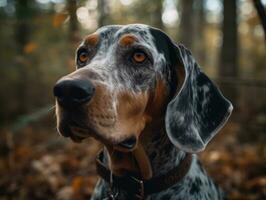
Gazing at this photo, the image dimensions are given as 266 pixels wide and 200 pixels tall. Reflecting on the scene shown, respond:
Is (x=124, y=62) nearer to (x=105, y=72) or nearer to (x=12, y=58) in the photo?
(x=105, y=72)

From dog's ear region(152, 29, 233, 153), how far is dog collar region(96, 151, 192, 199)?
0.91 feet

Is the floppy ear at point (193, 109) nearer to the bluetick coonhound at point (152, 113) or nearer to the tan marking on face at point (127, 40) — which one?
the bluetick coonhound at point (152, 113)

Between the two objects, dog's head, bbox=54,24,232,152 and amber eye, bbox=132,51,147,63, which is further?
amber eye, bbox=132,51,147,63

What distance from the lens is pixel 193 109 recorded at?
4207 mm

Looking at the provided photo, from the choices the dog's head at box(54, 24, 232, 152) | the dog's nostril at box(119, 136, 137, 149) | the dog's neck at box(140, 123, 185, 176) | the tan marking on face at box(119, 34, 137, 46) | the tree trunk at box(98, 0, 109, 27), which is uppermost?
the tan marking on face at box(119, 34, 137, 46)

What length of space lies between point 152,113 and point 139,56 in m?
0.50

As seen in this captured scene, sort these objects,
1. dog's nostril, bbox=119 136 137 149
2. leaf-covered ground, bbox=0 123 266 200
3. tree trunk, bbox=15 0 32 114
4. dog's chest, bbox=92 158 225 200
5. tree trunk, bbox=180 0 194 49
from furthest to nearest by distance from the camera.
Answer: tree trunk, bbox=180 0 194 49 < tree trunk, bbox=15 0 32 114 < leaf-covered ground, bbox=0 123 266 200 < dog's chest, bbox=92 158 225 200 < dog's nostril, bbox=119 136 137 149

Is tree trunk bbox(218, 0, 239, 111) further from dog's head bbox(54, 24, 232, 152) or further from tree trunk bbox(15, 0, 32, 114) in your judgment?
dog's head bbox(54, 24, 232, 152)

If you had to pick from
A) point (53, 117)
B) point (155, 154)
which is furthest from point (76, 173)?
point (155, 154)

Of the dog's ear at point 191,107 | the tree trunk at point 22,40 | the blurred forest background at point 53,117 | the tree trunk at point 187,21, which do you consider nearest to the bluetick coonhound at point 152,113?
the dog's ear at point 191,107

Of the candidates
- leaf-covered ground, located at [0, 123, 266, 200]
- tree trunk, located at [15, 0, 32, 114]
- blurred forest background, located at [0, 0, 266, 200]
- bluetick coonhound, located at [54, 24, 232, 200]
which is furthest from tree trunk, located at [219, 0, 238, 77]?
bluetick coonhound, located at [54, 24, 232, 200]

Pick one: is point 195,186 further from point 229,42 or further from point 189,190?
point 229,42

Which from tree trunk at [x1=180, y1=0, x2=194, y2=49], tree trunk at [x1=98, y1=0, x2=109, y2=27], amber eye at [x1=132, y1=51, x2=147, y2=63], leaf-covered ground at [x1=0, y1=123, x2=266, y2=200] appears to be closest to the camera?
amber eye at [x1=132, y1=51, x2=147, y2=63]

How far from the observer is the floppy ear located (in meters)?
4.02
